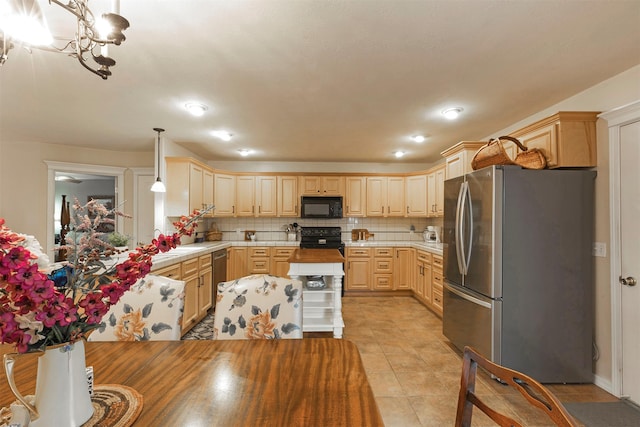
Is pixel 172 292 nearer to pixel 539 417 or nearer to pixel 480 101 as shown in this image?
pixel 539 417

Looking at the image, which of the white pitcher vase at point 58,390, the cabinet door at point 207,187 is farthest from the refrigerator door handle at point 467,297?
the cabinet door at point 207,187

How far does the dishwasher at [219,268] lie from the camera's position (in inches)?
164

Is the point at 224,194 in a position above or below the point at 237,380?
above

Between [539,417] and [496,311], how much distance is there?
2.26 ft

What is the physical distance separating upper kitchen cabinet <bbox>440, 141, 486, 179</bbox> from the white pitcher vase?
138 inches

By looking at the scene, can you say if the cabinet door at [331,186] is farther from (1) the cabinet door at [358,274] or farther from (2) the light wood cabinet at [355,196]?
(1) the cabinet door at [358,274]

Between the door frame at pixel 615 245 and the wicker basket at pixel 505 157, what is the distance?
0.43 metres

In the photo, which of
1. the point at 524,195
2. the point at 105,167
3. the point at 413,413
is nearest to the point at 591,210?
the point at 524,195

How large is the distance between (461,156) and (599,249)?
152cm

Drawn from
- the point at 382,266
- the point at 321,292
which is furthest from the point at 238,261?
the point at 382,266

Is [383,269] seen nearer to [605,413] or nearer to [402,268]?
[402,268]

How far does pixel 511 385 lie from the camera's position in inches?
29.0

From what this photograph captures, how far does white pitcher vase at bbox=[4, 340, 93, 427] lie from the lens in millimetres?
716

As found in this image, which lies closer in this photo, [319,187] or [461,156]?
[461,156]
